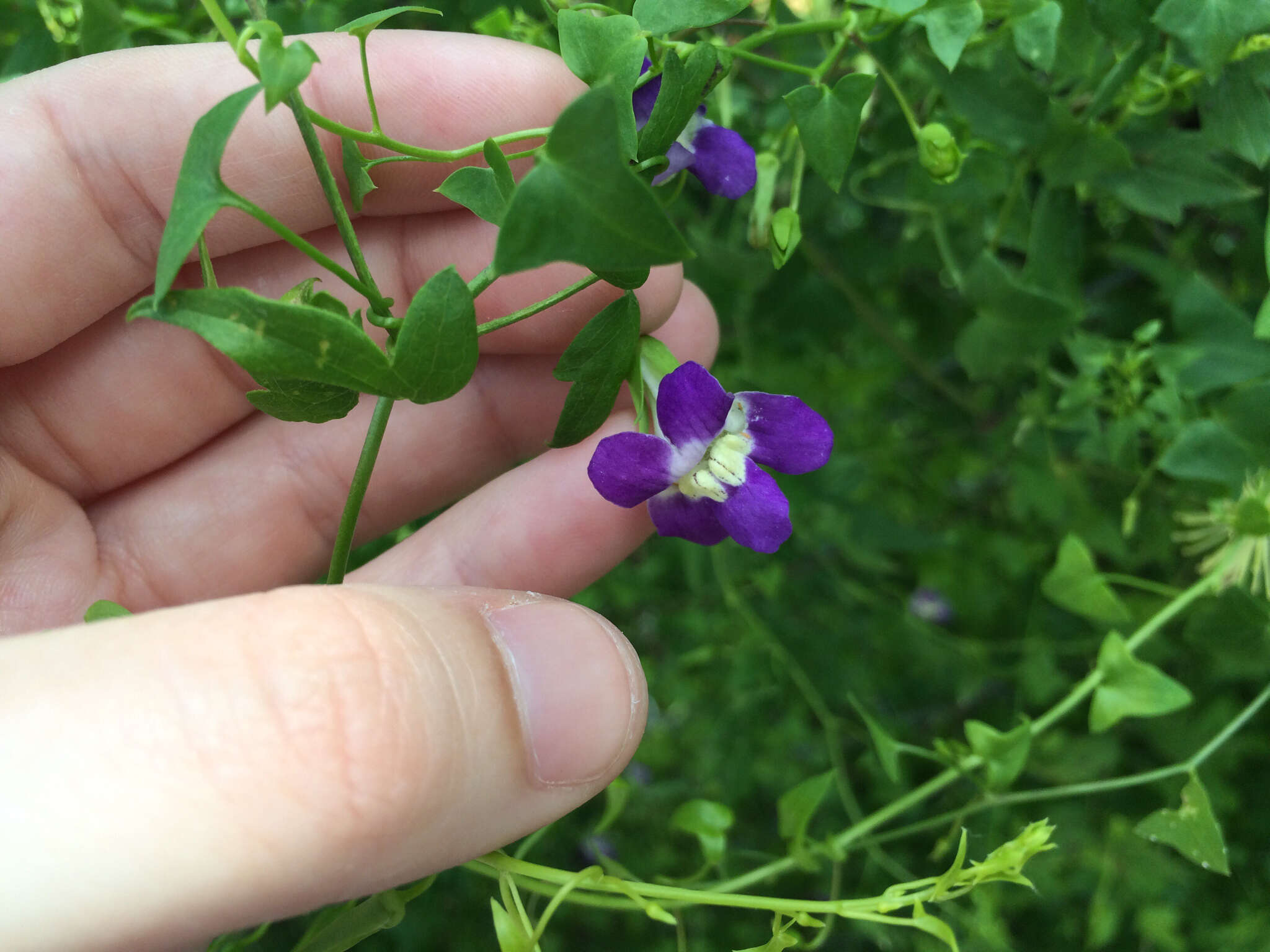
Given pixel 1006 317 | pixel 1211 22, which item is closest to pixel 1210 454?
pixel 1006 317

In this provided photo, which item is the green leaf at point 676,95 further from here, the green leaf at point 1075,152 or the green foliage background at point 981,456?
the green leaf at point 1075,152

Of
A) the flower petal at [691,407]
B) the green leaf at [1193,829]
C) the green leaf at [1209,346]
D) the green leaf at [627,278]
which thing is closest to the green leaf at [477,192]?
the green leaf at [627,278]

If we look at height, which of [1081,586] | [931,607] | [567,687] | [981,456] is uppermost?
[567,687]

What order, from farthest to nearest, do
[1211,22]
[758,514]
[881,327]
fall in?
[881,327]
[758,514]
[1211,22]

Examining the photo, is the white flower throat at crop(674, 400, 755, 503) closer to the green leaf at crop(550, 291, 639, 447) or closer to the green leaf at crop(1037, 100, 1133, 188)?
the green leaf at crop(550, 291, 639, 447)

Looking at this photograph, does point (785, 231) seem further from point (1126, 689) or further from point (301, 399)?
point (1126, 689)

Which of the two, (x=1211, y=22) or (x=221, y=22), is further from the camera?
(x=1211, y=22)

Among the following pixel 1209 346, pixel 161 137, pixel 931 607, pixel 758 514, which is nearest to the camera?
pixel 758 514
